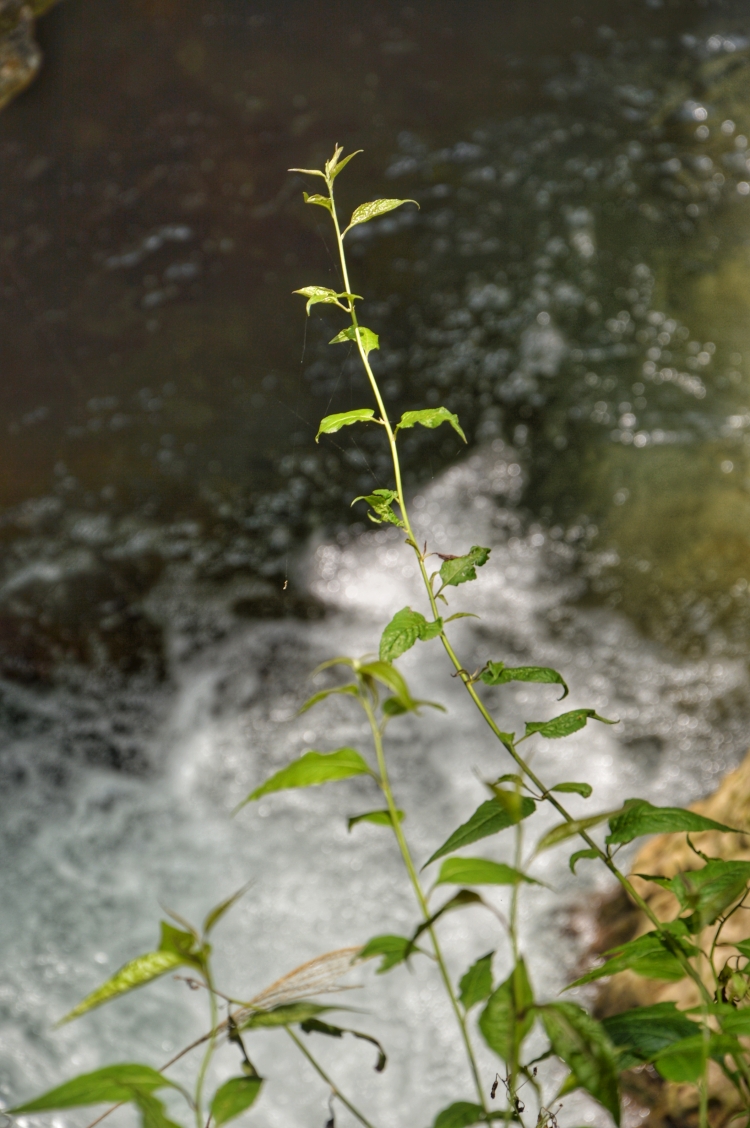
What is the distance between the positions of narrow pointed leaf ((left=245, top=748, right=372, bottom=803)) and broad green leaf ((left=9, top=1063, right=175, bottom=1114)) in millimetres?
169

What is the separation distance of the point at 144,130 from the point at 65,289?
4.21 ft

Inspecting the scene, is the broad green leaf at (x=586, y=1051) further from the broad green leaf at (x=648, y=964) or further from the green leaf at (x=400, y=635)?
the green leaf at (x=400, y=635)

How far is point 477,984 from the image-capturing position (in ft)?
2.06

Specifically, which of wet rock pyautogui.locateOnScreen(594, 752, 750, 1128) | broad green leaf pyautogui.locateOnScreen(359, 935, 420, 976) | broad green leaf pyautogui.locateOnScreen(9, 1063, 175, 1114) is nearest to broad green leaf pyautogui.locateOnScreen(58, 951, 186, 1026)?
broad green leaf pyautogui.locateOnScreen(9, 1063, 175, 1114)

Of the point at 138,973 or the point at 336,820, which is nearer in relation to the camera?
the point at 138,973

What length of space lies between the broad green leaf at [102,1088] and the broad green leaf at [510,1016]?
0.20 m

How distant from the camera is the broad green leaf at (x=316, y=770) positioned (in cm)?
53

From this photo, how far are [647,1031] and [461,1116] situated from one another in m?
0.15

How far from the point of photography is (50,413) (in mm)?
3922

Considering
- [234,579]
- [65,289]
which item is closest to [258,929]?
[234,579]

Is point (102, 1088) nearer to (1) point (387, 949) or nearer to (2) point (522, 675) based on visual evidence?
(1) point (387, 949)

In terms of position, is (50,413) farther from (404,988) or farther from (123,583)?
(404,988)

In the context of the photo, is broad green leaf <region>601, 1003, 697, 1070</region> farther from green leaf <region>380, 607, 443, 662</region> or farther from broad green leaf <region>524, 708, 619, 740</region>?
green leaf <region>380, 607, 443, 662</region>

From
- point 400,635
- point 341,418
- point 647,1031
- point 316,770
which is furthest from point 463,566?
point 647,1031
